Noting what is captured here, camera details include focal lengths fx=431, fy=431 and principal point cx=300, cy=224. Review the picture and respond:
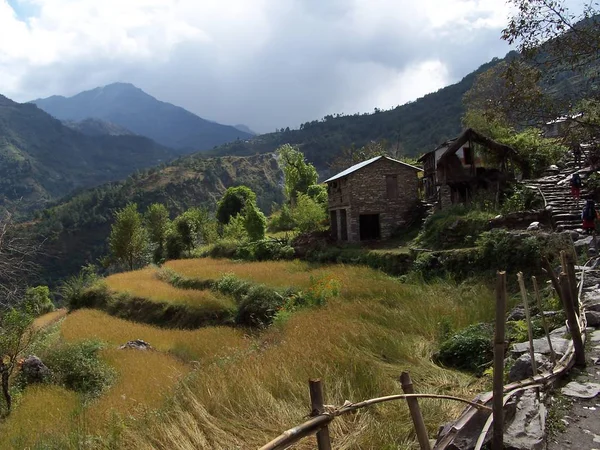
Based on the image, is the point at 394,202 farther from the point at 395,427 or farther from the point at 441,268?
the point at 395,427

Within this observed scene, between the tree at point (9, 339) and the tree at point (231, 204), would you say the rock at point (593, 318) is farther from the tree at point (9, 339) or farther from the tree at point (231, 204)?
the tree at point (231, 204)

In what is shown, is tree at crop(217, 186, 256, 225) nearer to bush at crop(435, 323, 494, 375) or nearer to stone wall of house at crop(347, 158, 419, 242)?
stone wall of house at crop(347, 158, 419, 242)

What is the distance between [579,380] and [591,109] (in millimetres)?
8836

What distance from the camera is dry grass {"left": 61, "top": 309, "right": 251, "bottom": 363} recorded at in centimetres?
1507

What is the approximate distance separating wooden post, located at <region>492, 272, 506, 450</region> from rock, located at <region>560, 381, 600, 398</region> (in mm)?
1483

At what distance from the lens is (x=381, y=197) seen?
2983 cm

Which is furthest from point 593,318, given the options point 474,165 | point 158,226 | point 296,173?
point 296,173

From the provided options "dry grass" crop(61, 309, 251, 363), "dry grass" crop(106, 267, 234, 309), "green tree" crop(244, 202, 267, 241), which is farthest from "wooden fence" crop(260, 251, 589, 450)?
"green tree" crop(244, 202, 267, 241)

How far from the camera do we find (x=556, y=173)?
22.9 meters

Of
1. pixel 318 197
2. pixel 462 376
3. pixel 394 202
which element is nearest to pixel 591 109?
pixel 462 376

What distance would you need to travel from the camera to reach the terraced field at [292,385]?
426 centimetres

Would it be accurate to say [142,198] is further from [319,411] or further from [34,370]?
[319,411]

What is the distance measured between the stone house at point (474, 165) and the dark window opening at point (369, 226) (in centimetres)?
590

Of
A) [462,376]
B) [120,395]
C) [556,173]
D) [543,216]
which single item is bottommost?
[120,395]
